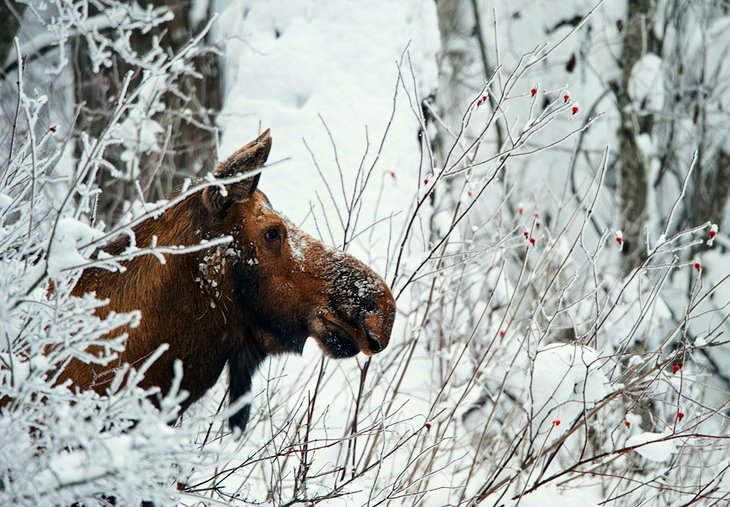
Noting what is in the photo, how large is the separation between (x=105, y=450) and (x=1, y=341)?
24.7 inches

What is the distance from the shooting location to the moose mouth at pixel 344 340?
307cm

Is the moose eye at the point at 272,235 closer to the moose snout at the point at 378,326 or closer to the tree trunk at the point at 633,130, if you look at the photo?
the moose snout at the point at 378,326

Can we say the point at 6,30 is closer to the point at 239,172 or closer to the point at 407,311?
the point at 407,311

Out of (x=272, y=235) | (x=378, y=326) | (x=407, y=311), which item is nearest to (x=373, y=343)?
(x=378, y=326)

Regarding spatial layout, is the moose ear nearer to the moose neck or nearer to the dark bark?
the moose neck

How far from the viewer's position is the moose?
3039mm

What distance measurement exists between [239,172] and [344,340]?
2.35ft

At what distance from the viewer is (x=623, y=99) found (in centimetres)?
1076

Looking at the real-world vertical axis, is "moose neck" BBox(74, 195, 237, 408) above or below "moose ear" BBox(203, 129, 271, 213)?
below

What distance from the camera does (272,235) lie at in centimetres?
317

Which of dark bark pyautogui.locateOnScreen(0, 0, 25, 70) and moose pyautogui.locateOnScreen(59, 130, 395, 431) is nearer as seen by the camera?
moose pyautogui.locateOnScreen(59, 130, 395, 431)

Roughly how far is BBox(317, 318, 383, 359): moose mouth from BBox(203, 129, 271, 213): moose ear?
55 centimetres

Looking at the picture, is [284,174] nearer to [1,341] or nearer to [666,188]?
[1,341]

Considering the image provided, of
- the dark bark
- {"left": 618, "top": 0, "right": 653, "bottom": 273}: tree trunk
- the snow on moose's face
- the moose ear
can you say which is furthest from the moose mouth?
the dark bark
